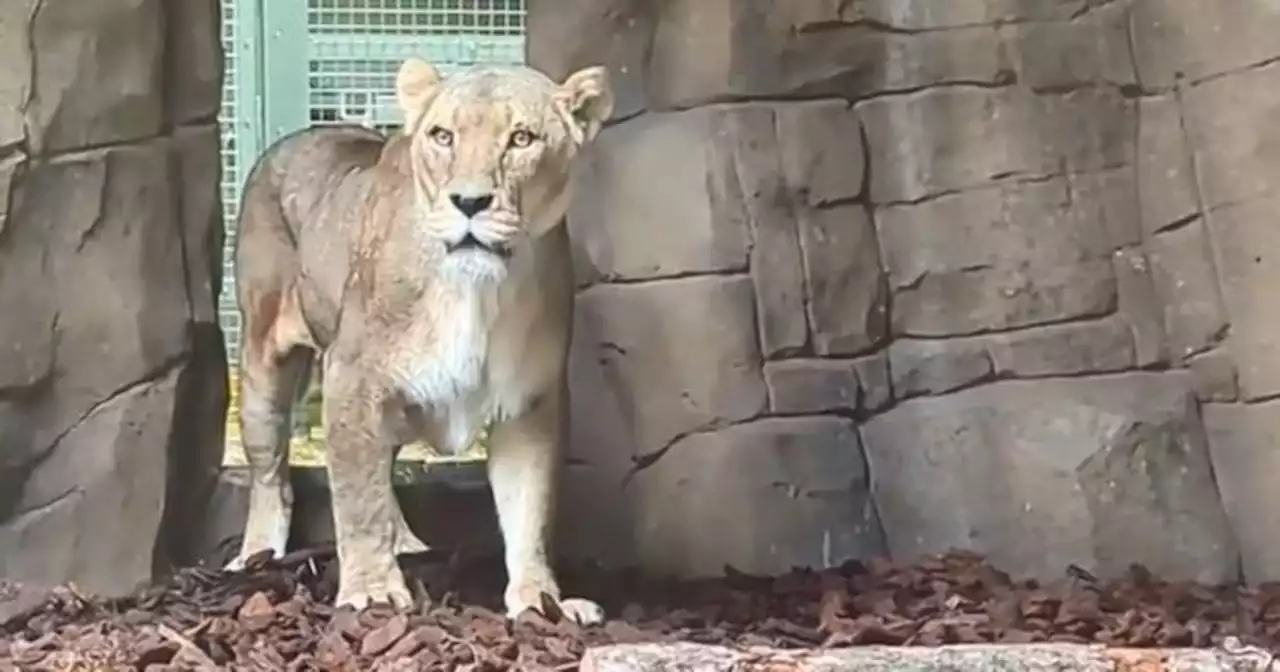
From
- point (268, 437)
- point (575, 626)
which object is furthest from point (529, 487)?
point (268, 437)

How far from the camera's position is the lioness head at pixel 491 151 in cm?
374

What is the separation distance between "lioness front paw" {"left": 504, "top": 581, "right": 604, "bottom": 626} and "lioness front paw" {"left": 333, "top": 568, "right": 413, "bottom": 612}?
0.75 ft

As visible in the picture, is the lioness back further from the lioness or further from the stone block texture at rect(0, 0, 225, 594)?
the stone block texture at rect(0, 0, 225, 594)

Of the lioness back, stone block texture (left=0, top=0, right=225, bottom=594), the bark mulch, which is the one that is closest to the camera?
the bark mulch

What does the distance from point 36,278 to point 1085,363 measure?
261 centimetres

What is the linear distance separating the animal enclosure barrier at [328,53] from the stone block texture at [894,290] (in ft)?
5.29

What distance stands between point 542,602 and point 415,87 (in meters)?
1.13

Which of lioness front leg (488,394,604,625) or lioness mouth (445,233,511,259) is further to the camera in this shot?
lioness front leg (488,394,604,625)

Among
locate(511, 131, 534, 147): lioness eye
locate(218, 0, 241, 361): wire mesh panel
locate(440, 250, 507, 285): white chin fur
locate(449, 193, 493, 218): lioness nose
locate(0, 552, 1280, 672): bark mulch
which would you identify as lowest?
locate(0, 552, 1280, 672): bark mulch

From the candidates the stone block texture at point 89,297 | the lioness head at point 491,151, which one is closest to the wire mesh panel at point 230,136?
the stone block texture at point 89,297

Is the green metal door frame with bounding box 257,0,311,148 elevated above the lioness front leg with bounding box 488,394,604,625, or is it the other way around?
the green metal door frame with bounding box 257,0,311,148

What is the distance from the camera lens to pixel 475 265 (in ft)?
12.3

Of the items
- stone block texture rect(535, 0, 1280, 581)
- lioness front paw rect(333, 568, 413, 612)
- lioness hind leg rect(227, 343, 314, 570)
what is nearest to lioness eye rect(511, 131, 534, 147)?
lioness front paw rect(333, 568, 413, 612)

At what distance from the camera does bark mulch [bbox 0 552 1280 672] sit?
11.6ft
